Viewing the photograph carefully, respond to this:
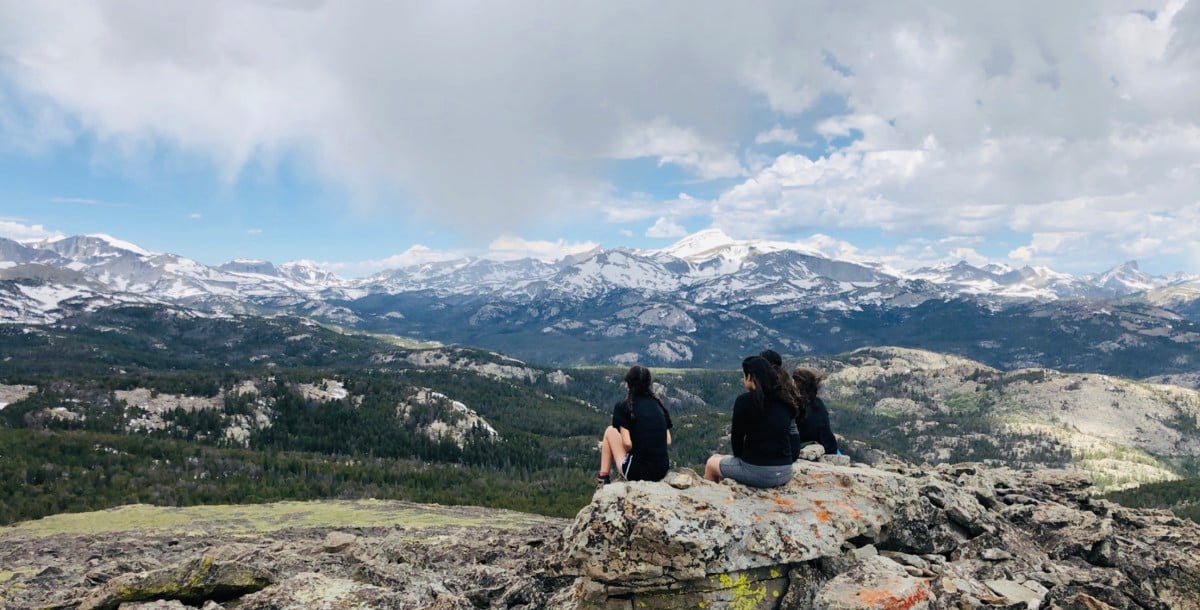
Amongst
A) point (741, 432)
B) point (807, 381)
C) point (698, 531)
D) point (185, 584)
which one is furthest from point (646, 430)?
point (185, 584)

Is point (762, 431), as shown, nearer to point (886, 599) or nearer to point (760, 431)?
point (760, 431)

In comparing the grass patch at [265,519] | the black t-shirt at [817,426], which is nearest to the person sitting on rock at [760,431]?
the black t-shirt at [817,426]

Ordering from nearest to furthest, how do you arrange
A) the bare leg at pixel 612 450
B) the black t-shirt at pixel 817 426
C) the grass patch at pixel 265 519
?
the bare leg at pixel 612 450, the black t-shirt at pixel 817 426, the grass patch at pixel 265 519

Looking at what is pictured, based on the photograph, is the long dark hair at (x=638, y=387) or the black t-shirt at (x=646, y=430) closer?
the black t-shirt at (x=646, y=430)

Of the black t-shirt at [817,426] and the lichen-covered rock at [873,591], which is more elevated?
the black t-shirt at [817,426]

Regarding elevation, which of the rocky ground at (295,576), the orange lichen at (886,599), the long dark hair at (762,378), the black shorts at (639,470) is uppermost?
the long dark hair at (762,378)

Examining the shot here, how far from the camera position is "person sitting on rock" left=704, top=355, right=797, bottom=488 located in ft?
47.6

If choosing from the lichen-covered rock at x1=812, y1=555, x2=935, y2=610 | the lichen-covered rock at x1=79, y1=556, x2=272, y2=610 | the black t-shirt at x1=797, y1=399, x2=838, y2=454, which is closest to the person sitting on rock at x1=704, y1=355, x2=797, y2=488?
the lichen-covered rock at x1=812, y1=555, x2=935, y2=610

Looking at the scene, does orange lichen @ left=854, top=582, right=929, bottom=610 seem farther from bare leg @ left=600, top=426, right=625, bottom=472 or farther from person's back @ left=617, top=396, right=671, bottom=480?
bare leg @ left=600, top=426, right=625, bottom=472

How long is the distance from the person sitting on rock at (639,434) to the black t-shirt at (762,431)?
2279 millimetres

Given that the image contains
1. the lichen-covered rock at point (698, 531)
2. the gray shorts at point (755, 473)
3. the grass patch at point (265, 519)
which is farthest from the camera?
the grass patch at point (265, 519)

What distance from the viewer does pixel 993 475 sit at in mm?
30312

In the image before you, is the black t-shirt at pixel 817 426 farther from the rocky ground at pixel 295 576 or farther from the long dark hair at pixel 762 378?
the rocky ground at pixel 295 576

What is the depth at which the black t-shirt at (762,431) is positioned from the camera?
14.5 m
